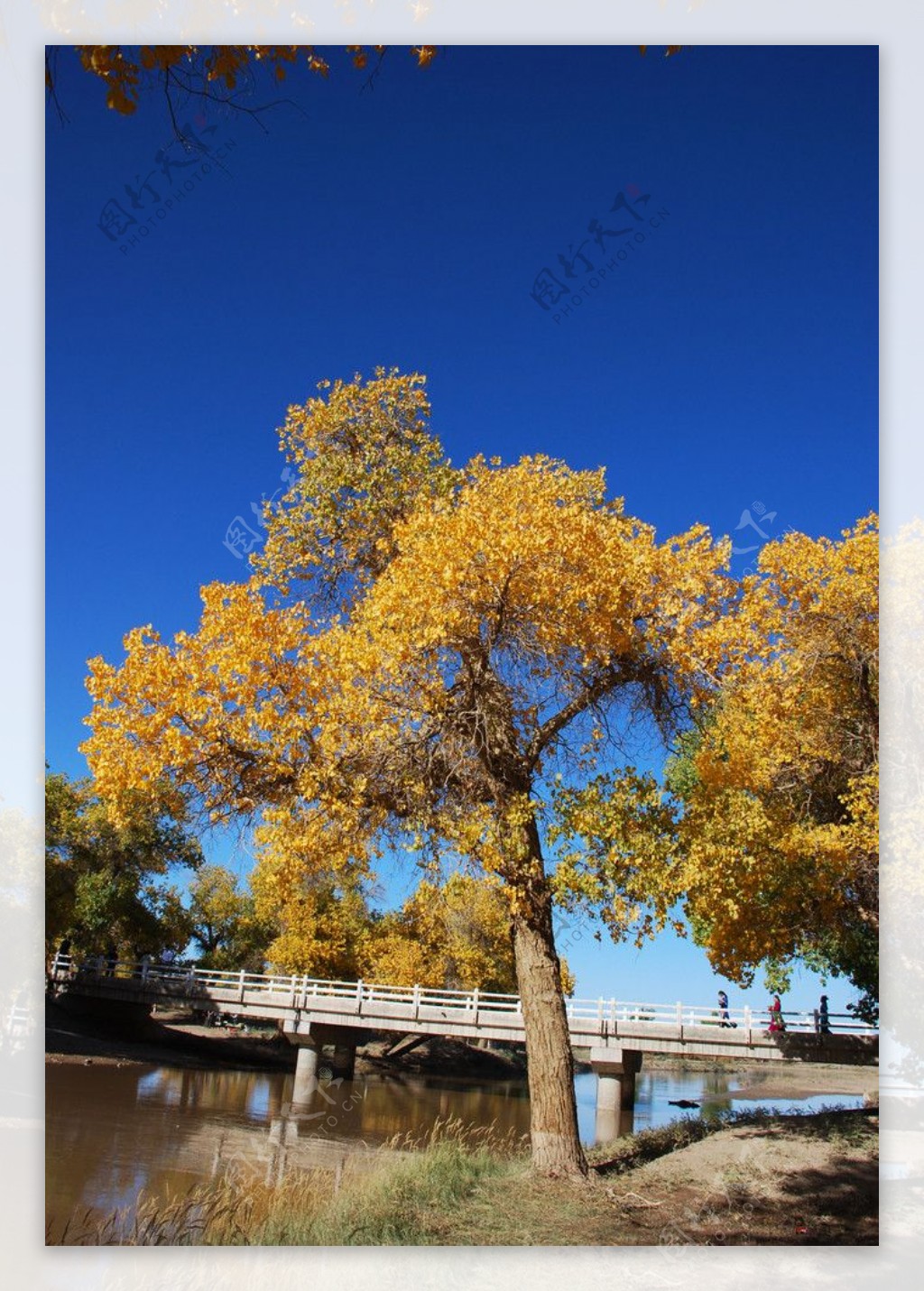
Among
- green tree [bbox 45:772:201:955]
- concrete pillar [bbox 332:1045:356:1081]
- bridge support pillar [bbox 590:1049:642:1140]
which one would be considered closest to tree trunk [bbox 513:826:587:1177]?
bridge support pillar [bbox 590:1049:642:1140]

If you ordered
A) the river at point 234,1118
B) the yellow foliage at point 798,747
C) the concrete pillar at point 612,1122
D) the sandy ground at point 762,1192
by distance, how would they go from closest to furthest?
the sandy ground at point 762,1192 → the yellow foliage at point 798,747 → the river at point 234,1118 → the concrete pillar at point 612,1122

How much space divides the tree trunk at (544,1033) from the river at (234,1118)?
2129 millimetres

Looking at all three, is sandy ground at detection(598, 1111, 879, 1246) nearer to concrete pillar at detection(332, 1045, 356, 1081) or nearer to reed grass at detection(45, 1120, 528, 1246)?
reed grass at detection(45, 1120, 528, 1246)

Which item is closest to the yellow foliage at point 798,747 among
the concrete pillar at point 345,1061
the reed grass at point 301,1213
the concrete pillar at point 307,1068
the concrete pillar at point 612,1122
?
the reed grass at point 301,1213

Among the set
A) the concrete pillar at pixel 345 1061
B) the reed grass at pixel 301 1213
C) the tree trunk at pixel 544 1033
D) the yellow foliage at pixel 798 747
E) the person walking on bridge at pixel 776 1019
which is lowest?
the concrete pillar at pixel 345 1061

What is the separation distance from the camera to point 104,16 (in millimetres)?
3281

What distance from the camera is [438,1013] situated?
671 inches

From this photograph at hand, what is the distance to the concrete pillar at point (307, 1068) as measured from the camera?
1744 centimetres

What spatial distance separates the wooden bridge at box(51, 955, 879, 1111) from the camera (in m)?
14.5

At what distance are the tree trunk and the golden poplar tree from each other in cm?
1

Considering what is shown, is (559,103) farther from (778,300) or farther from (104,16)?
(104,16)

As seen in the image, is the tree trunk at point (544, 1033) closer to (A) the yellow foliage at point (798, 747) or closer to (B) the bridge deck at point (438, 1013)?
(A) the yellow foliage at point (798, 747)

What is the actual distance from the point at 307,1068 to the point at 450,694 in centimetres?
1430

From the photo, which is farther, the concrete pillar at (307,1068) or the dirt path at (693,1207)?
the concrete pillar at (307,1068)
